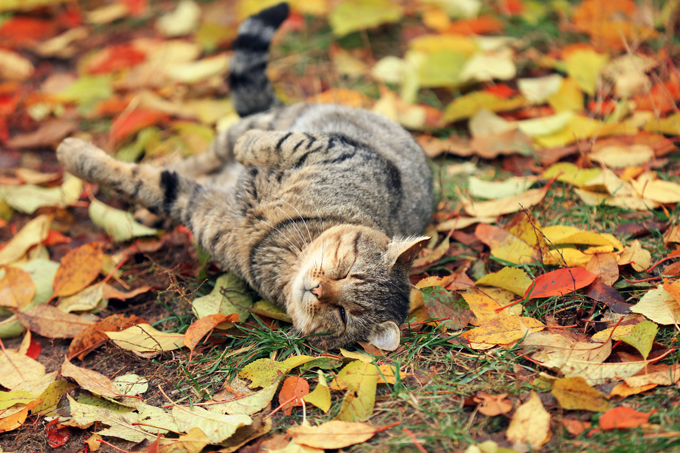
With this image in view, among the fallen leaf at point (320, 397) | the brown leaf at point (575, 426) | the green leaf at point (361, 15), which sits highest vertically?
the green leaf at point (361, 15)

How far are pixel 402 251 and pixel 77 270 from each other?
1916 mm

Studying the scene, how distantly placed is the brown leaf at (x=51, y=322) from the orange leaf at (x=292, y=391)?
1.21 metres

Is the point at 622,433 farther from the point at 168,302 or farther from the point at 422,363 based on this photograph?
the point at 168,302

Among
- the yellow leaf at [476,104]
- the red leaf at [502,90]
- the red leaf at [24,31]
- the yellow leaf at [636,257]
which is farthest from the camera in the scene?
the red leaf at [24,31]

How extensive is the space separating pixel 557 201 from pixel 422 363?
161 cm

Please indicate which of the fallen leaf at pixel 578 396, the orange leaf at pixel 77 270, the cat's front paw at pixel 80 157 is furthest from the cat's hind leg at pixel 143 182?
the fallen leaf at pixel 578 396

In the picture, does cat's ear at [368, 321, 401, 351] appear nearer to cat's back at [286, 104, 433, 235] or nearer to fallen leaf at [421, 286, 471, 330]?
fallen leaf at [421, 286, 471, 330]

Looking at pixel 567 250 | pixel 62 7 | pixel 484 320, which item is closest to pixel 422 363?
pixel 484 320

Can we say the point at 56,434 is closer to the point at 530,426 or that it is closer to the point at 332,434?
the point at 332,434

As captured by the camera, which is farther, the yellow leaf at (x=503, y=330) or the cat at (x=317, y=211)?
the cat at (x=317, y=211)

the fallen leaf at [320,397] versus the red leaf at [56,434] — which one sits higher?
the fallen leaf at [320,397]

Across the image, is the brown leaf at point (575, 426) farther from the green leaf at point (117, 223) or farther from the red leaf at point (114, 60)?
the red leaf at point (114, 60)

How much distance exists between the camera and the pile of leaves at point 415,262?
2.20 metres

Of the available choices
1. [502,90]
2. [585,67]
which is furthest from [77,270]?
[585,67]
